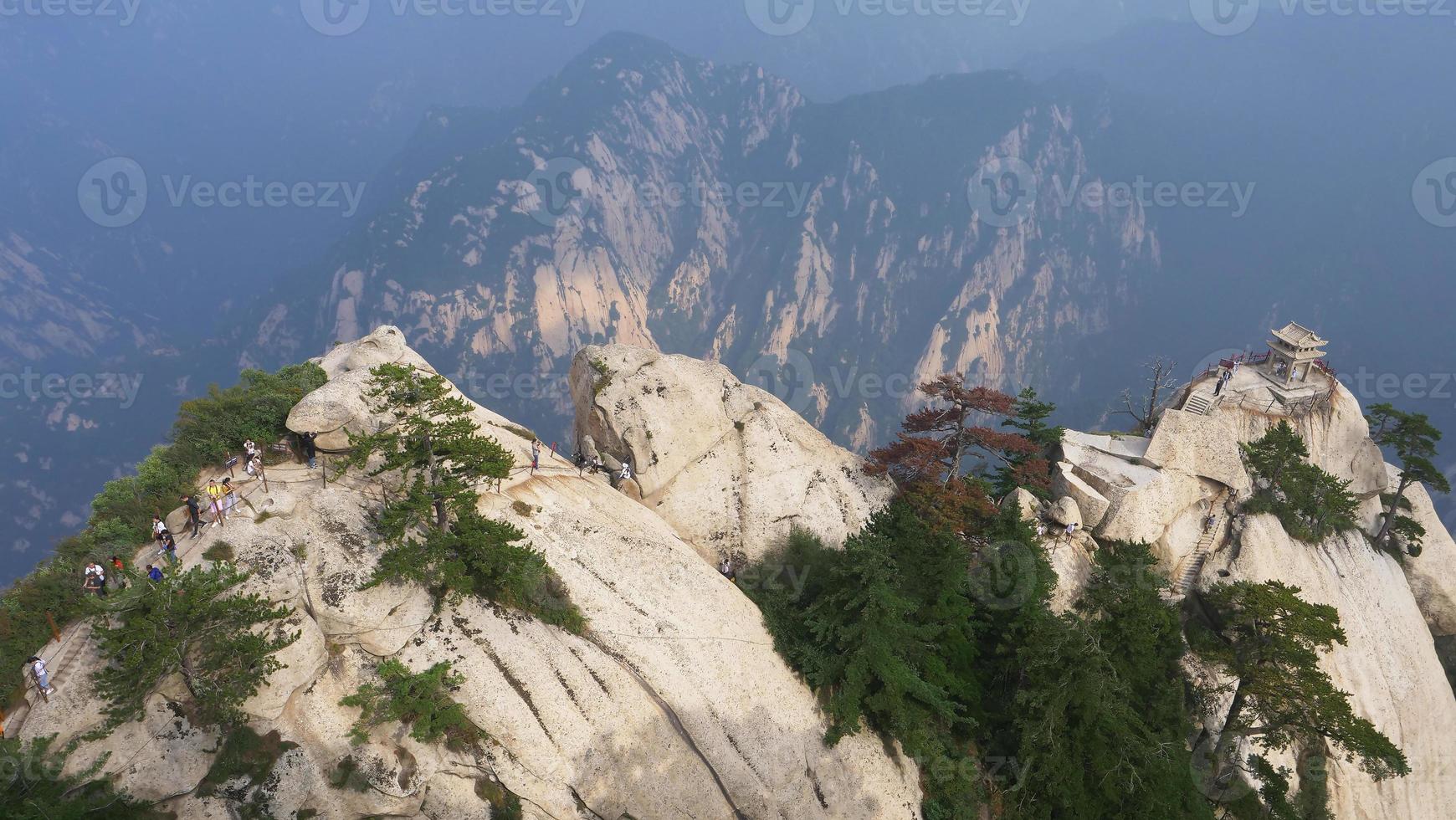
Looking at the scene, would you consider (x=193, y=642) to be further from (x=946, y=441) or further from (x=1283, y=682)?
(x=1283, y=682)

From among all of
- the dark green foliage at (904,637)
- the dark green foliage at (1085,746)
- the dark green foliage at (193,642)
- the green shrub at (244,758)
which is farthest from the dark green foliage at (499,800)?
the dark green foliage at (1085,746)

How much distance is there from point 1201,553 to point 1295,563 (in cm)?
555

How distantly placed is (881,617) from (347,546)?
66.0 feet

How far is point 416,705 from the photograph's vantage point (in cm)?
2255

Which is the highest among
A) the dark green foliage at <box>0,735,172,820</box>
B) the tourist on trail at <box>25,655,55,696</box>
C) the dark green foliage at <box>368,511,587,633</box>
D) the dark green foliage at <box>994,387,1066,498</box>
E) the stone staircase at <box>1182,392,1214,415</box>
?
the stone staircase at <box>1182,392,1214,415</box>

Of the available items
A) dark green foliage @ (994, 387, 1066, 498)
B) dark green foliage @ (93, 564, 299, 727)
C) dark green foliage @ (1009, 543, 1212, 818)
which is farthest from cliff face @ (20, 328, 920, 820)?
dark green foliage @ (994, 387, 1066, 498)

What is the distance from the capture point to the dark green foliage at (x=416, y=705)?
22.5 meters

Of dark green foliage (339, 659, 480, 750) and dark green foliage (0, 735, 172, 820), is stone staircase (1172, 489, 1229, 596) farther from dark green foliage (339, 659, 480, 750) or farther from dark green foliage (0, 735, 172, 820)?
dark green foliage (0, 735, 172, 820)

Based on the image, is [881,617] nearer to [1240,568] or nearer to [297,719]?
[297,719]

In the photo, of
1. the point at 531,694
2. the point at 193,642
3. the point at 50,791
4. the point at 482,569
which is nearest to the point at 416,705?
the point at 531,694

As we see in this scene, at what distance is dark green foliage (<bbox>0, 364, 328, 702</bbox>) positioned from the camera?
2194 cm

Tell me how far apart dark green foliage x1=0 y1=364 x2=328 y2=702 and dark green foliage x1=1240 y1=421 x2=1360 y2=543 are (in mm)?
52697

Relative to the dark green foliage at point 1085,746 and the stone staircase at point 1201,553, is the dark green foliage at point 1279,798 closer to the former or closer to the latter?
the stone staircase at point 1201,553

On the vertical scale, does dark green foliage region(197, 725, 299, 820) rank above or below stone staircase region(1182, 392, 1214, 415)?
below
